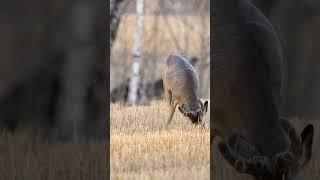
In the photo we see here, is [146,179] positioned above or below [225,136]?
below

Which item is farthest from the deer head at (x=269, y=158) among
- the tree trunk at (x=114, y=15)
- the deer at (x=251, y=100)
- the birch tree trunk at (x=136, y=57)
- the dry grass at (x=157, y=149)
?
the birch tree trunk at (x=136, y=57)

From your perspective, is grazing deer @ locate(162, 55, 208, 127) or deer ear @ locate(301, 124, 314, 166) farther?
grazing deer @ locate(162, 55, 208, 127)

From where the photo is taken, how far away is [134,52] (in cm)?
895

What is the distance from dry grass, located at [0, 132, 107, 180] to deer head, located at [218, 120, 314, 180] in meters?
0.57

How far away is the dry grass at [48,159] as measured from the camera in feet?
10.1

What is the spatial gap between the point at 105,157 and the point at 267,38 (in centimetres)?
93

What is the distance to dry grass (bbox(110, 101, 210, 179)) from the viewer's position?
3.82 metres

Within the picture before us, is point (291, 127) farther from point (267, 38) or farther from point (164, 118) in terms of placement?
point (164, 118)

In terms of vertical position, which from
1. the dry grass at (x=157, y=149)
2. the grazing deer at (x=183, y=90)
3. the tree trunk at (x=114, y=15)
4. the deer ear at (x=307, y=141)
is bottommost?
the dry grass at (x=157, y=149)

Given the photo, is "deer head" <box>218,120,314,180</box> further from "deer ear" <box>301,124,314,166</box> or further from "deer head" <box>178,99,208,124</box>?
"deer head" <box>178,99,208,124</box>

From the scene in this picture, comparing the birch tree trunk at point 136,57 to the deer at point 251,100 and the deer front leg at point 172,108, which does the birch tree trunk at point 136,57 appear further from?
the deer at point 251,100

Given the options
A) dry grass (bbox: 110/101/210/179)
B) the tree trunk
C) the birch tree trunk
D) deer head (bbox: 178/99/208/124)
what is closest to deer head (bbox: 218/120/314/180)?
dry grass (bbox: 110/101/210/179)

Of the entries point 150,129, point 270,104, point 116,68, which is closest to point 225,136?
point 270,104

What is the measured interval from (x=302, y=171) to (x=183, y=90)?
8.16ft
